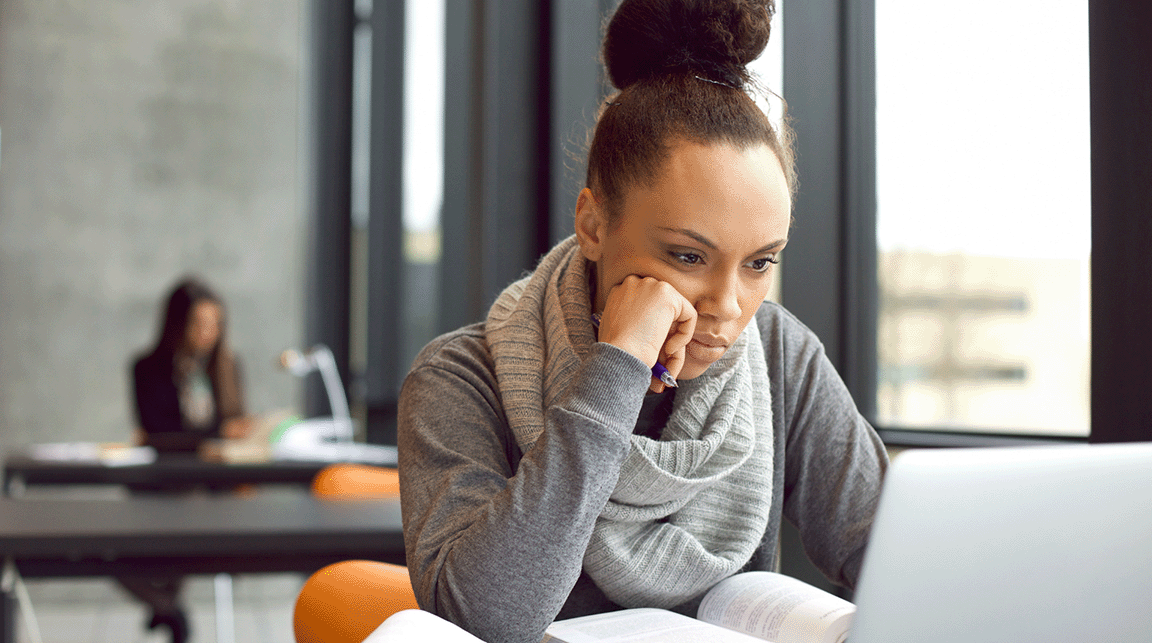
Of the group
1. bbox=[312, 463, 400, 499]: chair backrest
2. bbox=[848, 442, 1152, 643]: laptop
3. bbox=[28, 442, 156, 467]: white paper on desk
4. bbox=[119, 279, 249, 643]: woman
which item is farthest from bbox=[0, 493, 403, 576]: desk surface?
bbox=[119, 279, 249, 643]: woman

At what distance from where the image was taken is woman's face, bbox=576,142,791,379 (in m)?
0.99

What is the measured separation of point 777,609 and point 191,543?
3.99ft

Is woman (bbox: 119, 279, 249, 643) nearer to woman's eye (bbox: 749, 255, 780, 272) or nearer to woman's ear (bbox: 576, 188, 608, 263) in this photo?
woman's ear (bbox: 576, 188, 608, 263)

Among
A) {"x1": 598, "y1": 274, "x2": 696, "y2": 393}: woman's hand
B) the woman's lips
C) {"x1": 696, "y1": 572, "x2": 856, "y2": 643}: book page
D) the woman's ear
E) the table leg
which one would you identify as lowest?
the table leg

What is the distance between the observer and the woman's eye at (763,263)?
3.42 ft

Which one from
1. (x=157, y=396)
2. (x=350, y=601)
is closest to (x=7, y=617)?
(x=350, y=601)

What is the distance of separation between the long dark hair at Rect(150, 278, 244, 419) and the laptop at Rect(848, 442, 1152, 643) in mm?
4137

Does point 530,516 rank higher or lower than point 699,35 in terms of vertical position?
lower

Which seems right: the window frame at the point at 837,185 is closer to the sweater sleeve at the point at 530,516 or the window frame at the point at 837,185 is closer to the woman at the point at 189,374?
the sweater sleeve at the point at 530,516

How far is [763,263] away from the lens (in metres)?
1.06

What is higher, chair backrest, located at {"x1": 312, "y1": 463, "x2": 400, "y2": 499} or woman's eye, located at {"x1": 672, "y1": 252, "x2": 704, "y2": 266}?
woman's eye, located at {"x1": 672, "y1": 252, "x2": 704, "y2": 266}

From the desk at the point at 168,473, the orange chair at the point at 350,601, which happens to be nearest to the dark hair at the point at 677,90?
the orange chair at the point at 350,601

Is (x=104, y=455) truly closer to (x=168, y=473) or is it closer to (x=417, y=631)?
(x=168, y=473)

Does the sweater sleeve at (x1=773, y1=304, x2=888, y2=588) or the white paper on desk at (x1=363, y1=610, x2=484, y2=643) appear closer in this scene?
the white paper on desk at (x1=363, y1=610, x2=484, y2=643)
